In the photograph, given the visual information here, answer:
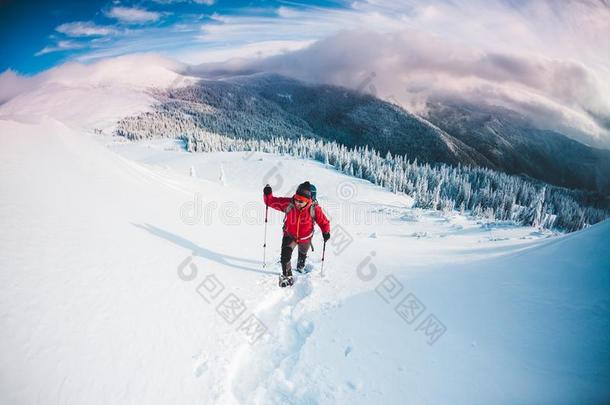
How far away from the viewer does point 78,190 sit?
6.77 metres

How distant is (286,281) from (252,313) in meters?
1.39

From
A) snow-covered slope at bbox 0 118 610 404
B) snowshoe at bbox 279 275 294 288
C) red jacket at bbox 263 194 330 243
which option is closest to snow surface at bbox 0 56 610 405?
snow-covered slope at bbox 0 118 610 404

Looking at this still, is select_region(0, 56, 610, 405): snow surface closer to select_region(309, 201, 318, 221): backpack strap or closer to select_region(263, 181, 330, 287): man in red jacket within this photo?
select_region(263, 181, 330, 287): man in red jacket

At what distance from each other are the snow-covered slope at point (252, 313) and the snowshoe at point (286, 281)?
196 millimetres

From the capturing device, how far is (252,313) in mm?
5344

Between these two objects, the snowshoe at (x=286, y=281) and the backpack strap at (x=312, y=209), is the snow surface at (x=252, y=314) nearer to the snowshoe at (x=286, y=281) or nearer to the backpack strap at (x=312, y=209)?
the snowshoe at (x=286, y=281)

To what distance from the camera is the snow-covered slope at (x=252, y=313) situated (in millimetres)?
3396

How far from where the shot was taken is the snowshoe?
6.50m

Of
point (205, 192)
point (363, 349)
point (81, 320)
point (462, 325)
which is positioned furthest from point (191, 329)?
point (205, 192)

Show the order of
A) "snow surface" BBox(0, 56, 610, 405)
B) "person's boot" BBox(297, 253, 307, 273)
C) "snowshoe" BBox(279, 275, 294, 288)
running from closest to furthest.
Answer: "snow surface" BBox(0, 56, 610, 405), "snowshoe" BBox(279, 275, 294, 288), "person's boot" BBox(297, 253, 307, 273)

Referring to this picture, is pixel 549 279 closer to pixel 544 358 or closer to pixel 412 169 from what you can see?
pixel 544 358

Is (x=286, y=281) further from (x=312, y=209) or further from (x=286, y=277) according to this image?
(x=312, y=209)

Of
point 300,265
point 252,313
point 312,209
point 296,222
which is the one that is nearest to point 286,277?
point 300,265

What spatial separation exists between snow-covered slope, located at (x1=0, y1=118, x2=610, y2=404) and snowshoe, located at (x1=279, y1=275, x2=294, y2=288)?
196 mm
